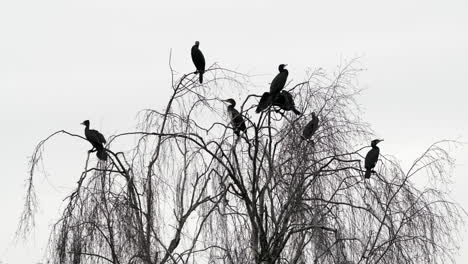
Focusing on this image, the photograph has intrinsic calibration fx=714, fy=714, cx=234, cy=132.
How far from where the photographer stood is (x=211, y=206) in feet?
20.5

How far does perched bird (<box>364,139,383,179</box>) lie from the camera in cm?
611

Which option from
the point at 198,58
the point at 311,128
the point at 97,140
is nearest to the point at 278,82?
the point at 311,128

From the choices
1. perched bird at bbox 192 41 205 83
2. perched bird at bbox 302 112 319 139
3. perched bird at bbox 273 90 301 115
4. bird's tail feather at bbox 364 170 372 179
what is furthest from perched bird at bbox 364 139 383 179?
perched bird at bbox 192 41 205 83

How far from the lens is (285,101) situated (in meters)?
6.47

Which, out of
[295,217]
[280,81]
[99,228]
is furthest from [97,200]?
[280,81]

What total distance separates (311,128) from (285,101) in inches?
17.4

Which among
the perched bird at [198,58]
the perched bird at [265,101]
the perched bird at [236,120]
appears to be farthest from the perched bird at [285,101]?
the perched bird at [198,58]

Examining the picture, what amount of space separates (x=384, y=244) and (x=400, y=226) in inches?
7.7

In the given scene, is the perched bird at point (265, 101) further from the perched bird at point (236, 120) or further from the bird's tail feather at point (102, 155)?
the bird's tail feather at point (102, 155)

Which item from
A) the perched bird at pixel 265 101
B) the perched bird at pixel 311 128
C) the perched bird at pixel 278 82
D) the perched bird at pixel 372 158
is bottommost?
the perched bird at pixel 372 158

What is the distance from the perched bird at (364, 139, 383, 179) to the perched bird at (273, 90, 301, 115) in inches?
28.8

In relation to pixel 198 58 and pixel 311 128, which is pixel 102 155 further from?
pixel 198 58

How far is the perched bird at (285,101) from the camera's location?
6395 mm

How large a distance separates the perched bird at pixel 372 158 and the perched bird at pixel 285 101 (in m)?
0.73
